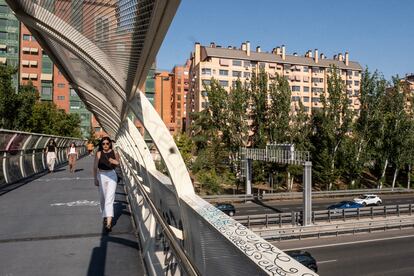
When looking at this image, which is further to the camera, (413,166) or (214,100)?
(413,166)

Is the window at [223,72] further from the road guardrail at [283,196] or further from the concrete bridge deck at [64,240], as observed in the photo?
the concrete bridge deck at [64,240]

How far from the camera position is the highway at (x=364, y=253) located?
16266mm

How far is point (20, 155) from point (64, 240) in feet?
29.4

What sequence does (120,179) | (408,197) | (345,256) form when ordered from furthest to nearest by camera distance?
(408,197), (345,256), (120,179)

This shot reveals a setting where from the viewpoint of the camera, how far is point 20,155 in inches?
472

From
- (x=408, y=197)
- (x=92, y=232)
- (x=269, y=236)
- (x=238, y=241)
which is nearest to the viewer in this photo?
(x=238, y=241)

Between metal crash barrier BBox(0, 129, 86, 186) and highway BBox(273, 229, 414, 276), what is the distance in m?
12.3

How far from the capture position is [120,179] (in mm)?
12141

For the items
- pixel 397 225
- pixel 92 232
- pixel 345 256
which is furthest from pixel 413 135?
pixel 92 232

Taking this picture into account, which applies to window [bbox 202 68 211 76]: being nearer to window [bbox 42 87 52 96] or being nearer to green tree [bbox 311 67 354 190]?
green tree [bbox 311 67 354 190]

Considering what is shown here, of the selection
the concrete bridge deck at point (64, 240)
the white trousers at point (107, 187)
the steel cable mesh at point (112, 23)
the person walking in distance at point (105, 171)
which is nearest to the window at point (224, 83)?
the concrete bridge deck at point (64, 240)

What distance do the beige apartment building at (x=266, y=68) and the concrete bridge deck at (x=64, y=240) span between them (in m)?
57.2

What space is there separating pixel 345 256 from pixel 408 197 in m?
25.5

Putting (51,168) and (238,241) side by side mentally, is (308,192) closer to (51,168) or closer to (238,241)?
(51,168)
